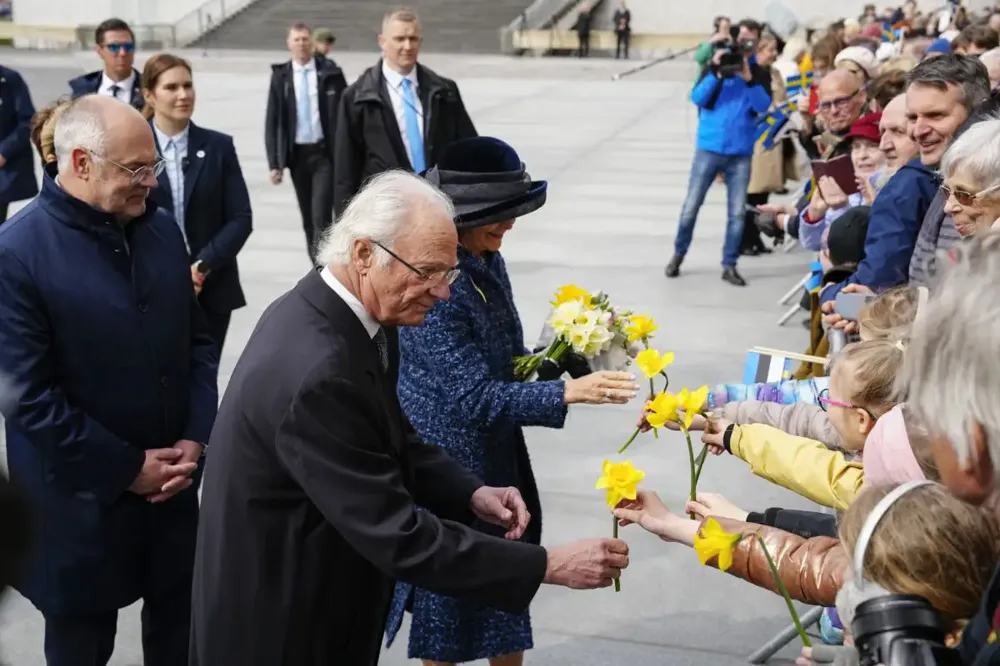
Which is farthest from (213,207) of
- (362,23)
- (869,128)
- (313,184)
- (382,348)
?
(362,23)

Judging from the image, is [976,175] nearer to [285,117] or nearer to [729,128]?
[729,128]

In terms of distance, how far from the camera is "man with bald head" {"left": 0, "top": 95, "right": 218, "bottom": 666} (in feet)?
11.2

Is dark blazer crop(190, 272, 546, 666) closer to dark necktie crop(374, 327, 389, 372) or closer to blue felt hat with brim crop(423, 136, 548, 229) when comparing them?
dark necktie crop(374, 327, 389, 372)

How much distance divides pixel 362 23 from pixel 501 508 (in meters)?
39.8

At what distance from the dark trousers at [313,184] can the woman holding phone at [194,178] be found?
145 inches

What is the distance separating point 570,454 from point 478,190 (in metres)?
3.00

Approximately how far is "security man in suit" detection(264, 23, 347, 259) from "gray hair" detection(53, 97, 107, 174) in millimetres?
6003

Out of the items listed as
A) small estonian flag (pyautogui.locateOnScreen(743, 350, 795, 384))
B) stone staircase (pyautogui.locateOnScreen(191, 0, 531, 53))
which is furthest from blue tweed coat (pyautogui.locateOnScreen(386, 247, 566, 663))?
stone staircase (pyautogui.locateOnScreen(191, 0, 531, 53))

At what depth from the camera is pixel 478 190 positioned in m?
3.70

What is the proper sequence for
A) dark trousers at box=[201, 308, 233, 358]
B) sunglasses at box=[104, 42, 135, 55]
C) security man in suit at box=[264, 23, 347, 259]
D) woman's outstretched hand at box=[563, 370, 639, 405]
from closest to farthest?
woman's outstretched hand at box=[563, 370, 639, 405], dark trousers at box=[201, 308, 233, 358], sunglasses at box=[104, 42, 135, 55], security man in suit at box=[264, 23, 347, 259]

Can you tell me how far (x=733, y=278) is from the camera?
985cm

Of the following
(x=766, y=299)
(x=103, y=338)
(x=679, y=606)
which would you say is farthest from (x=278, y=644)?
(x=766, y=299)

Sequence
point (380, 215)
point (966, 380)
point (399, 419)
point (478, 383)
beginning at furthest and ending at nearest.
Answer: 1. point (478, 383)
2. point (399, 419)
3. point (380, 215)
4. point (966, 380)

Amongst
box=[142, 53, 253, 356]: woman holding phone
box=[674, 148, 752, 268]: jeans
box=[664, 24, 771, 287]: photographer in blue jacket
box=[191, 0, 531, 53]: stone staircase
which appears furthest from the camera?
box=[191, 0, 531, 53]: stone staircase
